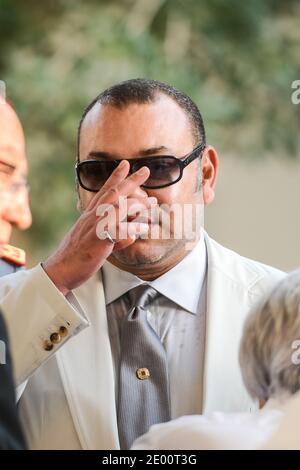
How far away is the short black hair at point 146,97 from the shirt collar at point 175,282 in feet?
0.65

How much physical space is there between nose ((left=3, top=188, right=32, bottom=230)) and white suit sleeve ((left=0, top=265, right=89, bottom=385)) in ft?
0.75

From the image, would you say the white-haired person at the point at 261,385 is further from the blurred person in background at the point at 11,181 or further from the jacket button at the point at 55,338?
the blurred person in background at the point at 11,181

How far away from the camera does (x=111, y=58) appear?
1.60 metres

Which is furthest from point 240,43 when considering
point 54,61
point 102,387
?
point 102,387

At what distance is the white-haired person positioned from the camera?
1132 millimetres

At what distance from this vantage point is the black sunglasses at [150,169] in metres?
1.35

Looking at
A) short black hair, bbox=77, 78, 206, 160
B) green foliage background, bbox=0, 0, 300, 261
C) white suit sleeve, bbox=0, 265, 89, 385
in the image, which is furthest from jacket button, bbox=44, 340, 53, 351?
short black hair, bbox=77, 78, 206, 160

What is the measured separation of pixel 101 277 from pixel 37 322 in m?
0.16

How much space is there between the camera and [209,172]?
1456 millimetres

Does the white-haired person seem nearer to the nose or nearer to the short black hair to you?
the short black hair
